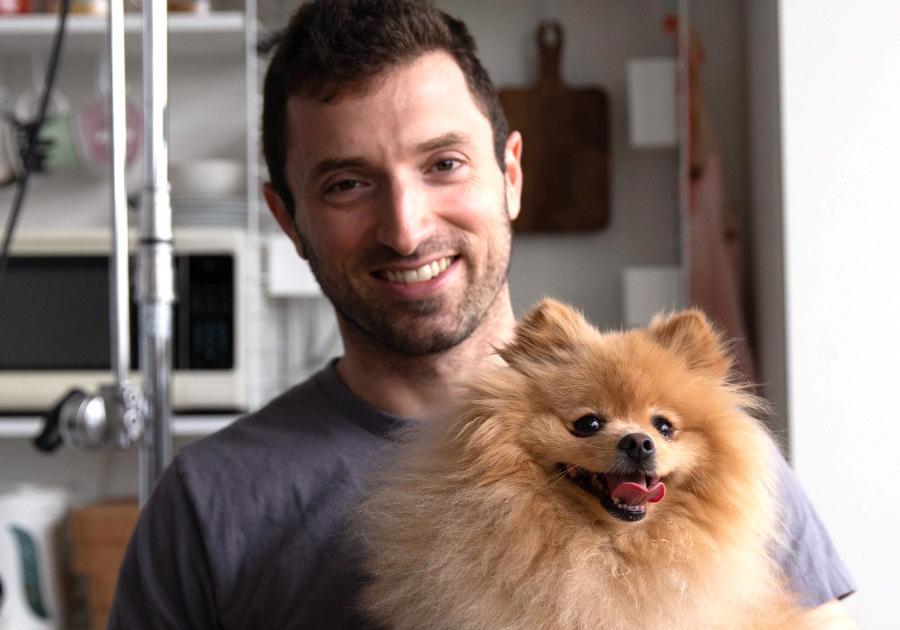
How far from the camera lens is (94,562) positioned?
280 cm

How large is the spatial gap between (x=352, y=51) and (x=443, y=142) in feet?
0.58

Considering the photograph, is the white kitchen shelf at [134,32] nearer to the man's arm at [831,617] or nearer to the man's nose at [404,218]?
the man's nose at [404,218]

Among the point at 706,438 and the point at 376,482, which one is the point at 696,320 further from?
the point at 376,482

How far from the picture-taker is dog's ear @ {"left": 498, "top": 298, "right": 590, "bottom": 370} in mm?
1119

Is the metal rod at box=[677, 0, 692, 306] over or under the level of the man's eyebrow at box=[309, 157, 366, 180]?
over

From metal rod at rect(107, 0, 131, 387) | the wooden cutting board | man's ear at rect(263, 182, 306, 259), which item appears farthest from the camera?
the wooden cutting board

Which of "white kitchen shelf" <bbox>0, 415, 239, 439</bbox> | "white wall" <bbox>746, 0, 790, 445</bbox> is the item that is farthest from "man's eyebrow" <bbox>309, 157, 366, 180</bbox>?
"white kitchen shelf" <bbox>0, 415, 239, 439</bbox>

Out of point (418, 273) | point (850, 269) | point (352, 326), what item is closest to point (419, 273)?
point (418, 273)

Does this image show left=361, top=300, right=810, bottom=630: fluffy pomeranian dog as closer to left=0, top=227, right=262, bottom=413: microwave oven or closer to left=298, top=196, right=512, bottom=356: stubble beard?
left=298, top=196, right=512, bottom=356: stubble beard

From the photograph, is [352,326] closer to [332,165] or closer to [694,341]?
[332,165]

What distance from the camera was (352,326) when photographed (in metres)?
1.48

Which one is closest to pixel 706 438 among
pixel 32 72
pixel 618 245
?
pixel 618 245

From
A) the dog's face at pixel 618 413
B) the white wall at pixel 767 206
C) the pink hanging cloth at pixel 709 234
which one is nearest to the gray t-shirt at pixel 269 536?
the dog's face at pixel 618 413

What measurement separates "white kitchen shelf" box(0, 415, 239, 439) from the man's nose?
1.50 metres
